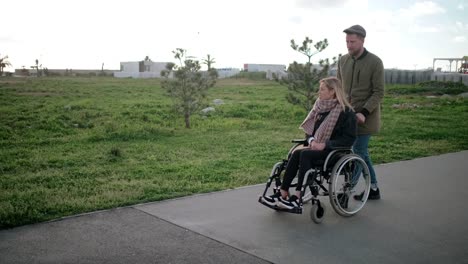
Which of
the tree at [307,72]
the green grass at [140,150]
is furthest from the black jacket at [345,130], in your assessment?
the tree at [307,72]

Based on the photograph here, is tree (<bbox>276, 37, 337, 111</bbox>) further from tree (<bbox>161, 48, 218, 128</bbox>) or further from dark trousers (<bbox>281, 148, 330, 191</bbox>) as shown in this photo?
dark trousers (<bbox>281, 148, 330, 191</bbox>)

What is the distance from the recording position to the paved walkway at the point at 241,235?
394cm

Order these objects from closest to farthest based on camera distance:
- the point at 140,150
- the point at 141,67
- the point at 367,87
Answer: the point at 367,87, the point at 140,150, the point at 141,67

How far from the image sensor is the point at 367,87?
5.69 metres

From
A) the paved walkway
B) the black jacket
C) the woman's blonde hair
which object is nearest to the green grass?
the paved walkway

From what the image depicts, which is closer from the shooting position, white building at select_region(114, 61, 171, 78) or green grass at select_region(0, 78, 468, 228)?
green grass at select_region(0, 78, 468, 228)

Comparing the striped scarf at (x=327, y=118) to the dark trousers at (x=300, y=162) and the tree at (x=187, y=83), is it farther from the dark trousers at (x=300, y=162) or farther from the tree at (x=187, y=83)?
the tree at (x=187, y=83)

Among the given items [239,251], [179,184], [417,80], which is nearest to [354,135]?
[239,251]

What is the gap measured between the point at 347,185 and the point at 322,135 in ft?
2.05

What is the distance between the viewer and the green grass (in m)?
5.73

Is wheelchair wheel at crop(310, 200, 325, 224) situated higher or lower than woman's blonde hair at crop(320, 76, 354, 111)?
lower

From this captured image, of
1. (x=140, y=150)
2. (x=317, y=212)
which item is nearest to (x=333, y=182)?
(x=317, y=212)

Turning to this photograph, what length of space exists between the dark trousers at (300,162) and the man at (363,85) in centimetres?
82

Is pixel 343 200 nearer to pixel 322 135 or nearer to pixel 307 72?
pixel 322 135
